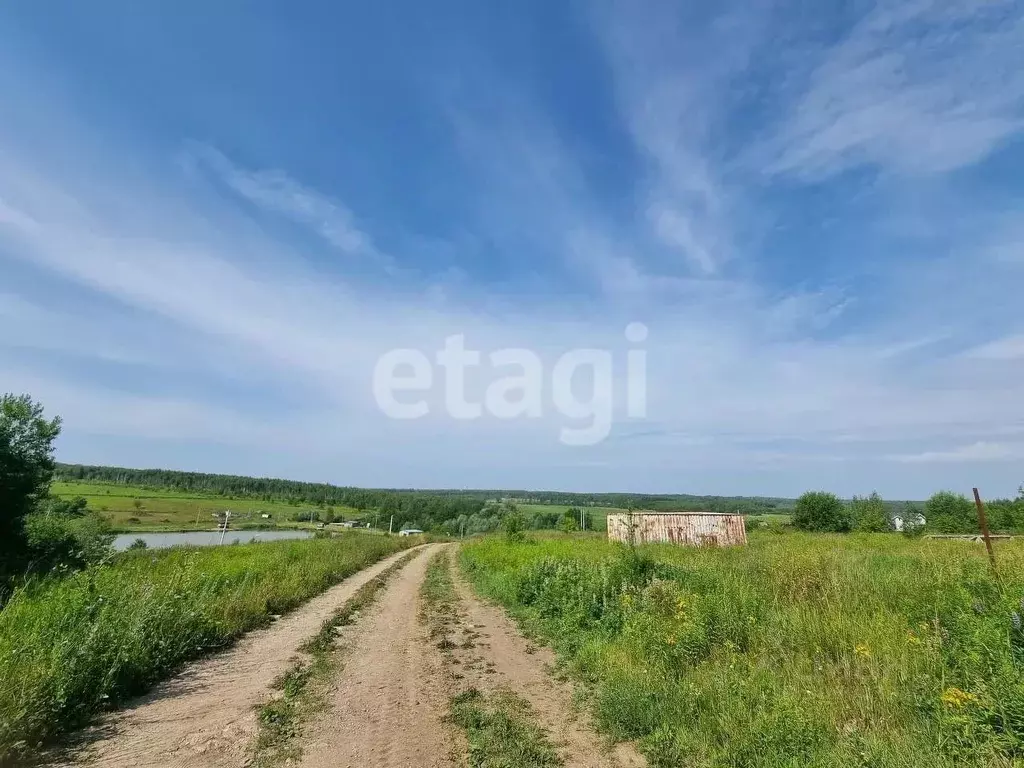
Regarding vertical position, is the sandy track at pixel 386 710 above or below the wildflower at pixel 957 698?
below

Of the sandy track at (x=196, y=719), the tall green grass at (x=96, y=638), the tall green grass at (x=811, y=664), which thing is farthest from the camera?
Result: the tall green grass at (x=96, y=638)

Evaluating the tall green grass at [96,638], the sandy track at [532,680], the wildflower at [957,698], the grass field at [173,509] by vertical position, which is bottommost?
the grass field at [173,509]

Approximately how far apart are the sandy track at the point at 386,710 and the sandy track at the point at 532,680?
2.27ft

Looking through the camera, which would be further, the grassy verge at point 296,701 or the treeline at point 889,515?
the treeline at point 889,515

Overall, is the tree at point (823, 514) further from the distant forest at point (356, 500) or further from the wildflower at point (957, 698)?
the wildflower at point (957, 698)

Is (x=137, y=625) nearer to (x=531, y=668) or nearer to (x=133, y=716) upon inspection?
(x=133, y=716)

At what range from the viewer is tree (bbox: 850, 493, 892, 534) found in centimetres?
5325

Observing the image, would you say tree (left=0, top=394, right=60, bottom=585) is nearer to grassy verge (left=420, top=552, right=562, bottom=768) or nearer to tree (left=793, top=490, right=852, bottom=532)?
grassy verge (left=420, top=552, right=562, bottom=768)

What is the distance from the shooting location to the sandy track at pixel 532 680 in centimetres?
488

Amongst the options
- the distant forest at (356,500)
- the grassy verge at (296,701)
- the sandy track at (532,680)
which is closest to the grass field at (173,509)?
the distant forest at (356,500)

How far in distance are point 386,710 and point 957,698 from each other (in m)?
5.74

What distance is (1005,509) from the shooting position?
55625 millimetres

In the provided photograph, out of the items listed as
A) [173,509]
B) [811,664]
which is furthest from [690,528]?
[173,509]

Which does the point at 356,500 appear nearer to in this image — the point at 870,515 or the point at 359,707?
the point at 870,515
